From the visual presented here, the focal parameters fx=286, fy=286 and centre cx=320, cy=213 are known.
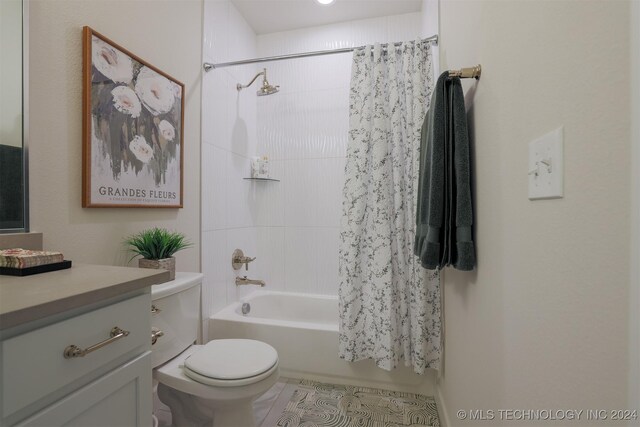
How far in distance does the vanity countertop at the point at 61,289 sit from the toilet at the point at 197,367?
41cm

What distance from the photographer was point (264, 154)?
255 cm

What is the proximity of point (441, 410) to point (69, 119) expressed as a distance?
213 centimetres

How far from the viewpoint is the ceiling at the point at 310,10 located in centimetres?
215

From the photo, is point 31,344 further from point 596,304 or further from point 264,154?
point 264,154

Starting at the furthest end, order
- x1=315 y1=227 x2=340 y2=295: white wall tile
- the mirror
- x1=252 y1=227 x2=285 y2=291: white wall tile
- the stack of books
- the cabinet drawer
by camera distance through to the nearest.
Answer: x1=252 y1=227 x2=285 y2=291: white wall tile → x1=315 y1=227 x2=340 y2=295: white wall tile → the mirror → the stack of books → the cabinet drawer

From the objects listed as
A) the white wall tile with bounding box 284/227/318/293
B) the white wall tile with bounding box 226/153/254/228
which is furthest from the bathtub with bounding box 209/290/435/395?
the white wall tile with bounding box 226/153/254/228

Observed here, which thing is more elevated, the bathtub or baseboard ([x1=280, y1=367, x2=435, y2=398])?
the bathtub

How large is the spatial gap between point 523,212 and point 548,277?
16 centimetres

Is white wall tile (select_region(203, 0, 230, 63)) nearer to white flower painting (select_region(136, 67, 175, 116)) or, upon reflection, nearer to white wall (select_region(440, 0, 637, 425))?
white flower painting (select_region(136, 67, 175, 116))

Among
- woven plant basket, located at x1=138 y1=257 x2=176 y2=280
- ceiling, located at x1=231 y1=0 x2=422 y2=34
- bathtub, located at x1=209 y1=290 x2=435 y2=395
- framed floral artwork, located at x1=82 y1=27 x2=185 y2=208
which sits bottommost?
bathtub, located at x1=209 y1=290 x2=435 y2=395

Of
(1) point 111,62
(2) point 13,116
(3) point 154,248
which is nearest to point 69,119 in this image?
(2) point 13,116

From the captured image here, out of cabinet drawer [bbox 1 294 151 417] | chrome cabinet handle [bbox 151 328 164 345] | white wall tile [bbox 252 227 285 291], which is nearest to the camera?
cabinet drawer [bbox 1 294 151 417]

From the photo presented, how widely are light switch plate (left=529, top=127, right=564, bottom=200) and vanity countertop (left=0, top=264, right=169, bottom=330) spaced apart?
89 centimetres

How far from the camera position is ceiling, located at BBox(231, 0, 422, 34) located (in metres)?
2.15
